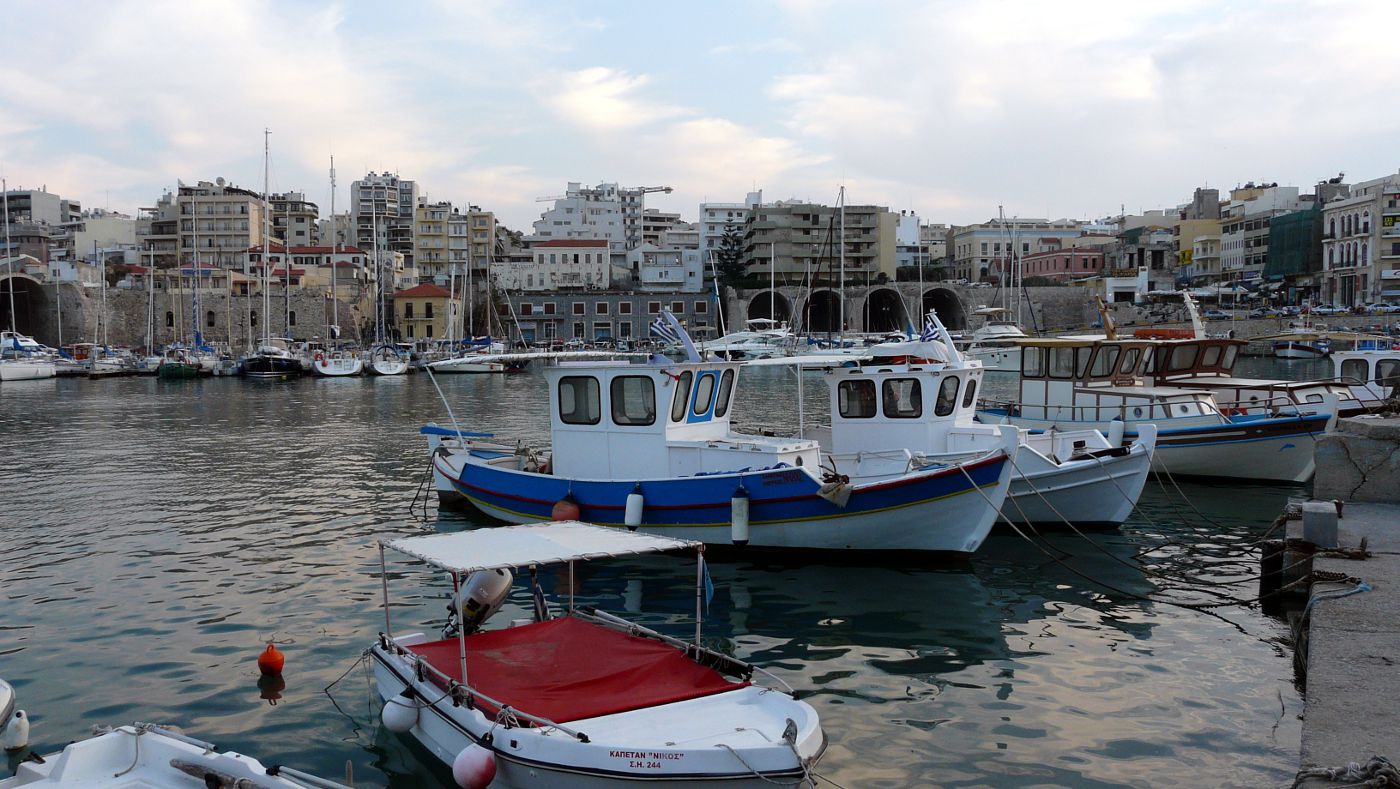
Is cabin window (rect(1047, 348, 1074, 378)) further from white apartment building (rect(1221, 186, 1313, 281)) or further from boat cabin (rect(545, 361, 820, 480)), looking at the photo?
white apartment building (rect(1221, 186, 1313, 281))

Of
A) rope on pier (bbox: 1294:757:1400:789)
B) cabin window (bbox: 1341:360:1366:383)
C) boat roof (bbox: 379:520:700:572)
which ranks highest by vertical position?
cabin window (bbox: 1341:360:1366:383)

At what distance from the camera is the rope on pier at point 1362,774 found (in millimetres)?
5977

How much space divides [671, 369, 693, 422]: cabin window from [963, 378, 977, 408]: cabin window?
4610 millimetres

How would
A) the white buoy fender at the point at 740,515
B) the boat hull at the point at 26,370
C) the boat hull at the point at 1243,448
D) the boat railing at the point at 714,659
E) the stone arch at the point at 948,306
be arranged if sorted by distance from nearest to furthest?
the boat railing at the point at 714,659, the white buoy fender at the point at 740,515, the boat hull at the point at 1243,448, the boat hull at the point at 26,370, the stone arch at the point at 948,306

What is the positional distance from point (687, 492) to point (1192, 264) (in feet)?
326

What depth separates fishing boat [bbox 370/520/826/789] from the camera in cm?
694

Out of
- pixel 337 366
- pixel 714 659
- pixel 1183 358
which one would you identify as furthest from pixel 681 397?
pixel 337 366

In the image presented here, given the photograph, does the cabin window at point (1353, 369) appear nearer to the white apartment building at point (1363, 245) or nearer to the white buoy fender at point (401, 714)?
the white buoy fender at point (401, 714)

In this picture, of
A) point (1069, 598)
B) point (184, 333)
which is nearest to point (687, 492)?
point (1069, 598)

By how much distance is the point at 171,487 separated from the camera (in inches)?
907

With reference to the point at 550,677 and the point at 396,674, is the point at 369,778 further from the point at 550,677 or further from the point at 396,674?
the point at 550,677

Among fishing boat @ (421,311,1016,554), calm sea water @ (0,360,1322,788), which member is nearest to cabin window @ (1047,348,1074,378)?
calm sea water @ (0,360,1322,788)

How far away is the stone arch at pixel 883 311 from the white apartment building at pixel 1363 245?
3295 centimetres

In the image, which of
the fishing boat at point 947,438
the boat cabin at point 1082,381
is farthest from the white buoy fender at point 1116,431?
the fishing boat at point 947,438
